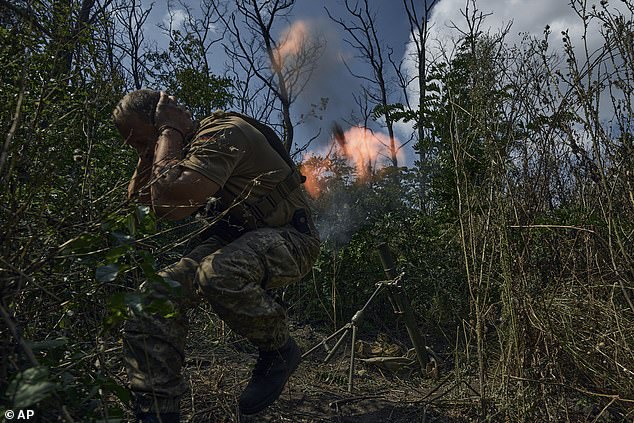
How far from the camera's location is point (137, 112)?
8.05 feet

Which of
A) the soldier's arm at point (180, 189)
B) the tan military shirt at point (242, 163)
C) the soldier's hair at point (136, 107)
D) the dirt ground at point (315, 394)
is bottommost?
the dirt ground at point (315, 394)

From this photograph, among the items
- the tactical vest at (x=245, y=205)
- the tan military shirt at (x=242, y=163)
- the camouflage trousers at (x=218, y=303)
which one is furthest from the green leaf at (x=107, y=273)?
the tactical vest at (x=245, y=205)

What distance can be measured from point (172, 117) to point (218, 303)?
0.97 meters

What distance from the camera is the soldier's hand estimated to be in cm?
239

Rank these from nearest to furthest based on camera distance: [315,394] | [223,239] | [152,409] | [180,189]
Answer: [152,409]
[180,189]
[223,239]
[315,394]

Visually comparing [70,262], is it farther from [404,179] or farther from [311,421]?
[404,179]

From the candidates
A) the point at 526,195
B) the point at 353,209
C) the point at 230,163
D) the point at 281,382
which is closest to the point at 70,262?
the point at 230,163

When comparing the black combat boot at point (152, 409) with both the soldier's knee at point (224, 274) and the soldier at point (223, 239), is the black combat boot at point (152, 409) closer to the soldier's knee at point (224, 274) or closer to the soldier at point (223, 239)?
the soldier at point (223, 239)

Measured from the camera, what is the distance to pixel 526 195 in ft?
8.18

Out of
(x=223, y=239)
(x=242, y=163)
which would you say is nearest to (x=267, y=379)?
(x=223, y=239)

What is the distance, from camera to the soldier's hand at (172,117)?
239cm

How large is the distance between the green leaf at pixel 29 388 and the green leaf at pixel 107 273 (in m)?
0.28

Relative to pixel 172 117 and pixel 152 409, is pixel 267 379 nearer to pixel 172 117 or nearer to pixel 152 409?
pixel 152 409

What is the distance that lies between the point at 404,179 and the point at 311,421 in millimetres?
4464
